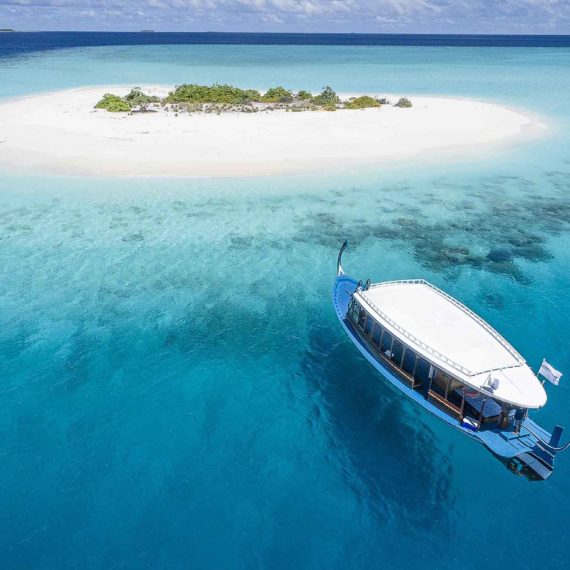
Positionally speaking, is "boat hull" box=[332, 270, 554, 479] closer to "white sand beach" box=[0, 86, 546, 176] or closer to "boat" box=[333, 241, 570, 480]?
"boat" box=[333, 241, 570, 480]

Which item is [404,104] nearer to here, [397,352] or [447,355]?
[397,352]

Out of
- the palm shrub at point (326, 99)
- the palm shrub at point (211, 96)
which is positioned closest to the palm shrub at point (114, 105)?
the palm shrub at point (211, 96)

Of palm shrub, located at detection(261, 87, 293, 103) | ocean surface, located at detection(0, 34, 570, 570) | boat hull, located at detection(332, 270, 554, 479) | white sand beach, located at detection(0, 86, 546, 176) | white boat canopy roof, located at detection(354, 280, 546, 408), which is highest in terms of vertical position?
white boat canopy roof, located at detection(354, 280, 546, 408)

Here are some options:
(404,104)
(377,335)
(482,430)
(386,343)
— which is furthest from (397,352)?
(404,104)

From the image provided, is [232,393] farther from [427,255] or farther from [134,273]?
[427,255]

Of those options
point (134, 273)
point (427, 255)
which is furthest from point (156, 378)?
point (427, 255)

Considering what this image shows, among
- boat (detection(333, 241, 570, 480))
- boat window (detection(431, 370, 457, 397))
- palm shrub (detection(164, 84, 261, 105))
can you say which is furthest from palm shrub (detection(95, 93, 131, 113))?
boat window (detection(431, 370, 457, 397))

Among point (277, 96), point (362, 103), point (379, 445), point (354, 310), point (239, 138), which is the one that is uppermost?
point (354, 310)
